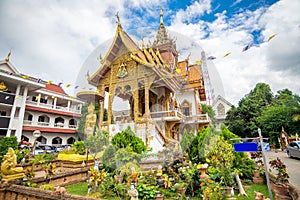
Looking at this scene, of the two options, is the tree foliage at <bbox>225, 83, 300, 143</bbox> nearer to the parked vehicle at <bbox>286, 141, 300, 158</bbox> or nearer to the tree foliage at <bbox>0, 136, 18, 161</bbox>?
the parked vehicle at <bbox>286, 141, 300, 158</bbox>

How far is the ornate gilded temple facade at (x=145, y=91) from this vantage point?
10070 millimetres

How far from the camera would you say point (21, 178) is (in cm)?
449

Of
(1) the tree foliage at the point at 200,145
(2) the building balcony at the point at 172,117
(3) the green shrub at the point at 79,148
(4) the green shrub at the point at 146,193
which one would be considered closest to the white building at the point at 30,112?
(3) the green shrub at the point at 79,148

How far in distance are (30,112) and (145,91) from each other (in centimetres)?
1434

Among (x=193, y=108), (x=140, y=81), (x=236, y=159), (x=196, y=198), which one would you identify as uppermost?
(x=140, y=81)

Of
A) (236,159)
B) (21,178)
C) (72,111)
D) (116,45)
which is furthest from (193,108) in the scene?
(72,111)

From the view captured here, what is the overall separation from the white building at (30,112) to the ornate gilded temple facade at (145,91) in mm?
4909

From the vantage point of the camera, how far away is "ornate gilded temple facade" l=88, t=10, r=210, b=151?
10070mm

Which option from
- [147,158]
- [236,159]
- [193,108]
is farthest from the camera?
[193,108]

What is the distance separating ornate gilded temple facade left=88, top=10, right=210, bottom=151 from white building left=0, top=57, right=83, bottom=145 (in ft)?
16.1

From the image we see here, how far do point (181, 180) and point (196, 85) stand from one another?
39.2 ft

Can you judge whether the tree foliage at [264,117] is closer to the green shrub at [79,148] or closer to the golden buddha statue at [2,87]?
the green shrub at [79,148]

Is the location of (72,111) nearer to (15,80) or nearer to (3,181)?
(15,80)

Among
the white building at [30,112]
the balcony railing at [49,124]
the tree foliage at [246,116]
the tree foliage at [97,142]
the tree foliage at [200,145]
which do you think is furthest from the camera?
the tree foliage at [246,116]
